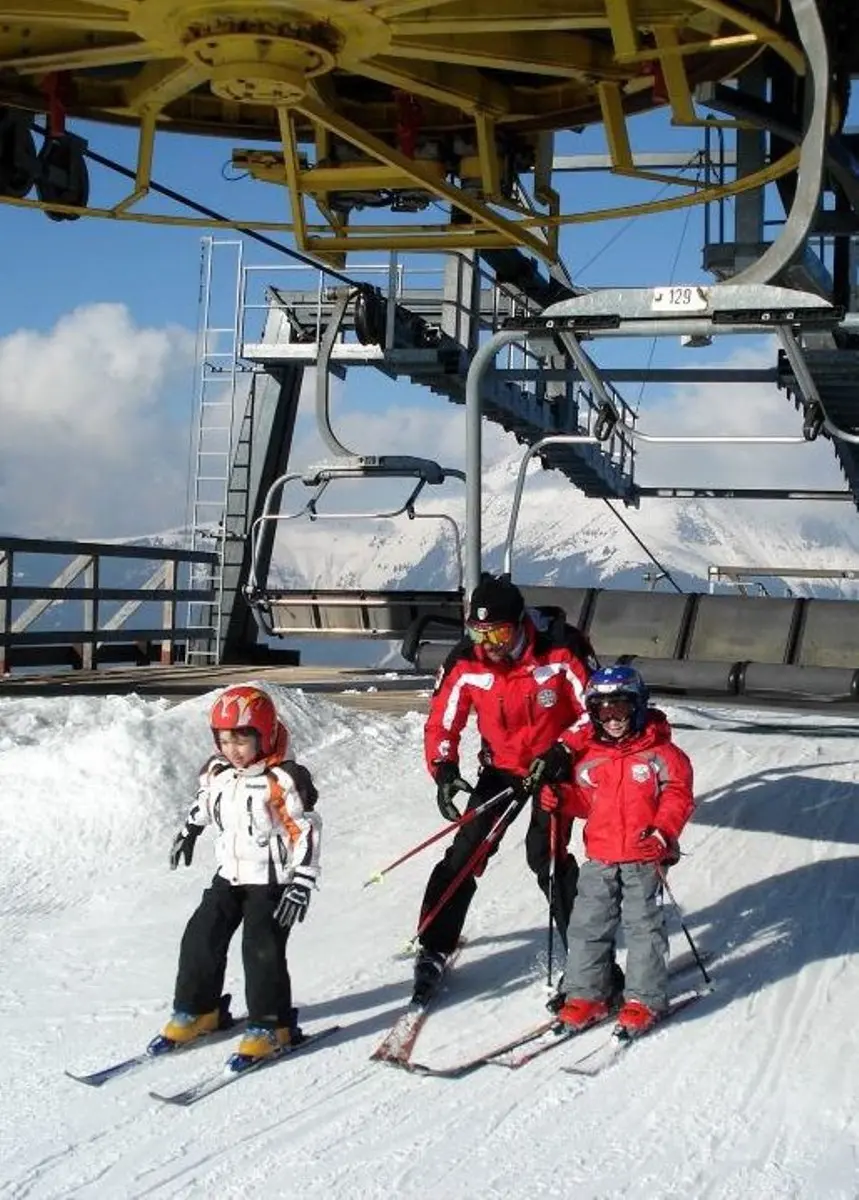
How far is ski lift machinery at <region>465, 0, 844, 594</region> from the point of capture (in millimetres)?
6078

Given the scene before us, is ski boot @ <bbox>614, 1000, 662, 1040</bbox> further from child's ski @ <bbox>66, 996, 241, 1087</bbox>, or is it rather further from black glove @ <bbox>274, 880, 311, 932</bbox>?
child's ski @ <bbox>66, 996, 241, 1087</bbox>

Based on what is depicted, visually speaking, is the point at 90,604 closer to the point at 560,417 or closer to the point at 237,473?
the point at 237,473

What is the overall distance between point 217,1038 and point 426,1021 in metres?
0.77

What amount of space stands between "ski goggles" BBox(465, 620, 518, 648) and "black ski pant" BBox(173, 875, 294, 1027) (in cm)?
133

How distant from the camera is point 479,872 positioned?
6.18 metres

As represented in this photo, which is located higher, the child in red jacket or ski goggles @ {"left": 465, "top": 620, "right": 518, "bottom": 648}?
ski goggles @ {"left": 465, "top": 620, "right": 518, "bottom": 648}

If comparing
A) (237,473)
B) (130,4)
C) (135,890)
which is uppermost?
(130,4)

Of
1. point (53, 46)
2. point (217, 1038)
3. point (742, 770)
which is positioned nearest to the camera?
point (217, 1038)

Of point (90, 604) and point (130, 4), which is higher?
point (130, 4)

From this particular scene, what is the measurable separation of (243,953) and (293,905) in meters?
0.33

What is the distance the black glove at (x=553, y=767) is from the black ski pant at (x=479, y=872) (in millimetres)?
301

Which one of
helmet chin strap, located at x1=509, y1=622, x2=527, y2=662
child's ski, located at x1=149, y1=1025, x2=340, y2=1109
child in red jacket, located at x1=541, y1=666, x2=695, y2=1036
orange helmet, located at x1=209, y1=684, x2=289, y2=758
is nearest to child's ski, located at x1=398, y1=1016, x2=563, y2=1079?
child in red jacket, located at x1=541, y1=666, x2=695, y2=1036

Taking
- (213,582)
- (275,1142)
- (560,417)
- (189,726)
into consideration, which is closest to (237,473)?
(213,582)

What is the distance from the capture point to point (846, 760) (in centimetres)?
970
